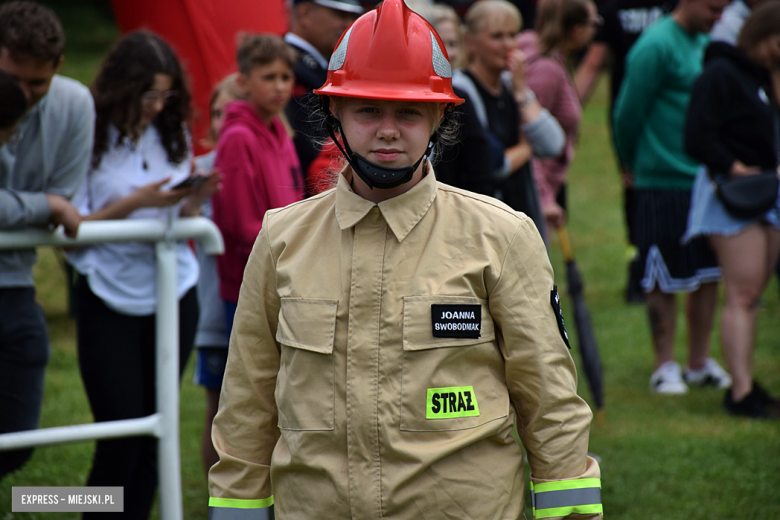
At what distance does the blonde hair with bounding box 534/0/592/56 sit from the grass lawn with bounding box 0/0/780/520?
8.01ft

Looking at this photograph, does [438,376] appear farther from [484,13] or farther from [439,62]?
[484,13]

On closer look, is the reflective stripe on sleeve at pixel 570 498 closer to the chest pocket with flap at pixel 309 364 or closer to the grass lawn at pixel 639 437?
the chest pocket with flap at pixel 309 364

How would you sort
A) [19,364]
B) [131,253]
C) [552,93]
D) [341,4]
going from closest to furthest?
[19,364], [131,253], [341,4], [552,93]

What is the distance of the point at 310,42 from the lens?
4668 millimetres

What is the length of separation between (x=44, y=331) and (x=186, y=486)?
1.62 metres

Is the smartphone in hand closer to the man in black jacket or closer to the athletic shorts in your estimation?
the man in black jacket

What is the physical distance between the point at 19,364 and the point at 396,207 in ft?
6.32

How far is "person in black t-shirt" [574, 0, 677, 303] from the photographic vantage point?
25.4 feet

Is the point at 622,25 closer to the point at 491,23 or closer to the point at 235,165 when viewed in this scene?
the point at 491,23

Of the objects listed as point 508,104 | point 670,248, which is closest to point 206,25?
point 508,104

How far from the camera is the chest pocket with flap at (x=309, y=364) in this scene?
6.81 feet

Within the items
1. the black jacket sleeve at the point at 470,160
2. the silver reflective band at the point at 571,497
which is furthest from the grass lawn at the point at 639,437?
the silver reflective band at the point at 571,497

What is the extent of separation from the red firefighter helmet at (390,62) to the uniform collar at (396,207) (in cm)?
23

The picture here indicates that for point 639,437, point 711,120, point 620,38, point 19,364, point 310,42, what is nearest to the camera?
point 19,364
